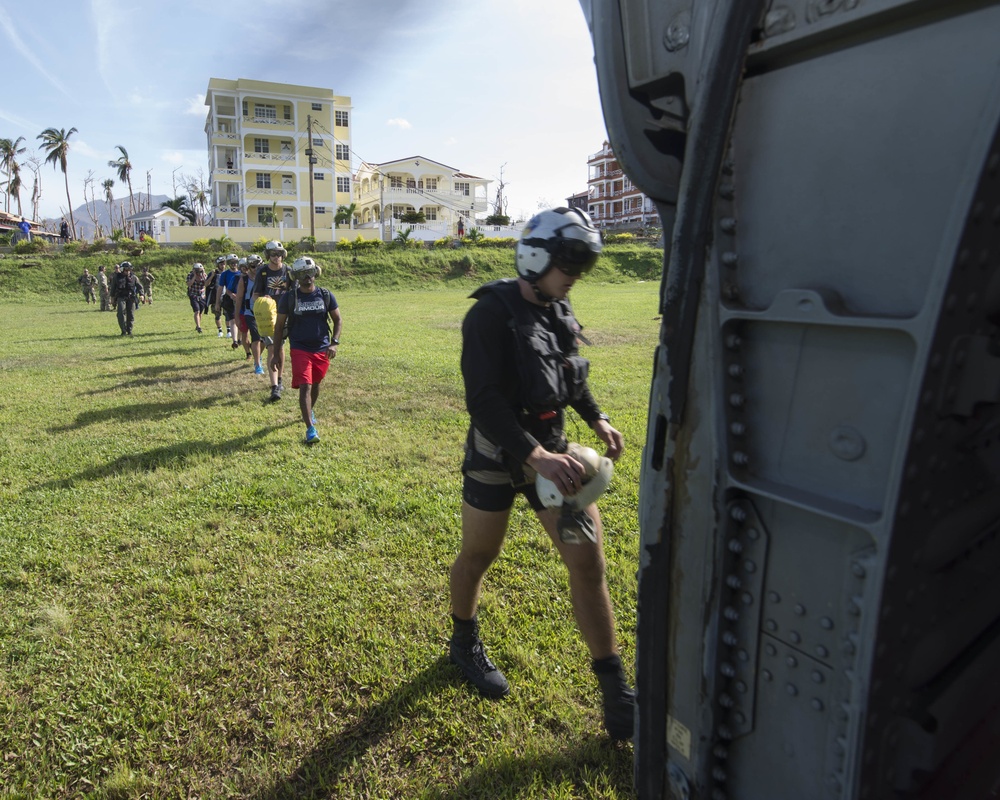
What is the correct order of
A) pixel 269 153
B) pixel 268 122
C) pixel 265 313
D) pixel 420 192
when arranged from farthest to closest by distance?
pixel 420 192 < pixel 269 153 < pixel 268 122 < pixel 265 313

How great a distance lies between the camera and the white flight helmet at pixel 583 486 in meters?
2.26

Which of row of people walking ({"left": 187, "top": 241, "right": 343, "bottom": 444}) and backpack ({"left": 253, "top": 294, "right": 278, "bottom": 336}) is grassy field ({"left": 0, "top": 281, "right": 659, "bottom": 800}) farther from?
backpack ({"left": 253, "top": 294, "right": 278, "bottom": 336})

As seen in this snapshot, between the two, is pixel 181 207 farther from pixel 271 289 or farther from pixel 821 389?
pixel 821 389

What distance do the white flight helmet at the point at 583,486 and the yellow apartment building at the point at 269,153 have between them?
2264 inches

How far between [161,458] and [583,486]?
18.4ft

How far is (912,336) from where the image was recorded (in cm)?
106

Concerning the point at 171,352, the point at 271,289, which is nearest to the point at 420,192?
the point at 171,352

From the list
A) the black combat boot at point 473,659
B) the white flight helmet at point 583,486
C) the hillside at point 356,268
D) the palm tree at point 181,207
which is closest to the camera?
the white flight helmet at point 583,486

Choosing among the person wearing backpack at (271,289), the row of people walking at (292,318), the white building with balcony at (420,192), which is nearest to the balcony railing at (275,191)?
the white building with balcony at (420,192)

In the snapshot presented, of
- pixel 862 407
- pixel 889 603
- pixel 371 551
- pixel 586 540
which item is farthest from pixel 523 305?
pixel 371 551

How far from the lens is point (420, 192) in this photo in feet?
223

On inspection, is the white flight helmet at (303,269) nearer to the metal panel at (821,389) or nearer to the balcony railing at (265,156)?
the metal panel at (821,389)

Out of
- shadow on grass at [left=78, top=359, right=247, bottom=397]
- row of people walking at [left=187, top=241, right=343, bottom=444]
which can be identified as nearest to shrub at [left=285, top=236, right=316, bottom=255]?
row of people walking at [left=187, top=241, right=343, bottom=444]

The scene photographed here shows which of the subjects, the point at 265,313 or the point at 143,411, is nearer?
the point at 143,411
